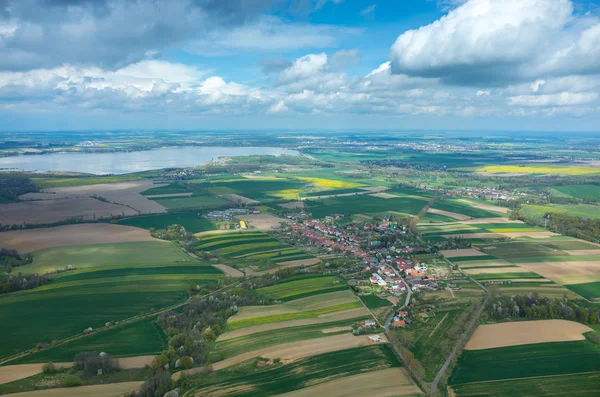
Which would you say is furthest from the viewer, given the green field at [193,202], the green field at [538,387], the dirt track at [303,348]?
the green field at [193,202]

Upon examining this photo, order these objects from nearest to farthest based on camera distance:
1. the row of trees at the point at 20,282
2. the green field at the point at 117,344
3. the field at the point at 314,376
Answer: the field at the point at 314,376 → the green field at the point at 117,344 → the row of trees at the point at 20,282

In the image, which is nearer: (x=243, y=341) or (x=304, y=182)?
(x=243, y=341)

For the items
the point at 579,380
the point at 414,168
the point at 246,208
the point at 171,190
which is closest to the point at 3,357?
the point at 579,380

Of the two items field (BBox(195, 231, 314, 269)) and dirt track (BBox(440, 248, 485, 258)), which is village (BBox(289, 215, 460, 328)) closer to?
dirt track (BBox(440, 248, 485, 258))

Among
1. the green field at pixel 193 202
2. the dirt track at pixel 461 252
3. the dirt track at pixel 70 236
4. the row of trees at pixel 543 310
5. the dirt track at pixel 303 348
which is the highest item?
the row of trees at pixel 543 310

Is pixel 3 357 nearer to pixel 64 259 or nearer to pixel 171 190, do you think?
pixel 64 259

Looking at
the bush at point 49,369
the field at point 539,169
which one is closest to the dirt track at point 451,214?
the bush at point 49,369

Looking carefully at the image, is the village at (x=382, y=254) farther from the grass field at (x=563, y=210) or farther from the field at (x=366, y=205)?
the grass field at (x=563, y=210)

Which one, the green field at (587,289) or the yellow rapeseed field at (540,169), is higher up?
the yellow rapeseed field at (540,169)

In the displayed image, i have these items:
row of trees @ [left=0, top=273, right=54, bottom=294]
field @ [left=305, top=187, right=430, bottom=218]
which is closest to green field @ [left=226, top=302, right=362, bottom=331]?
row of trees @ [left=0, top=273, right=54, bottom=294]
